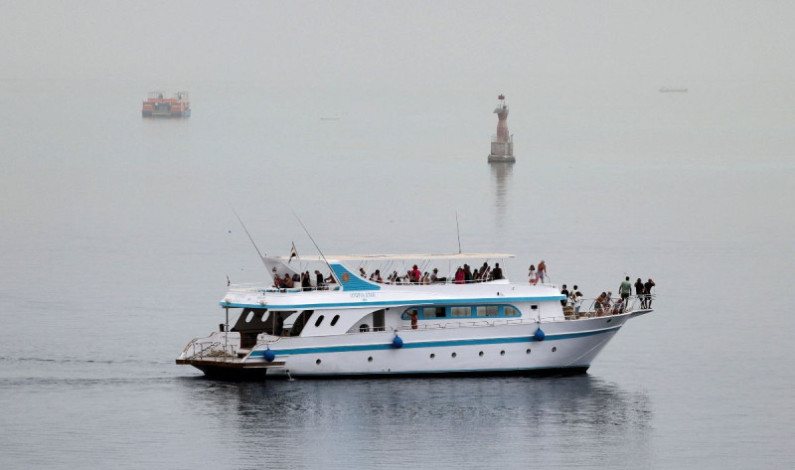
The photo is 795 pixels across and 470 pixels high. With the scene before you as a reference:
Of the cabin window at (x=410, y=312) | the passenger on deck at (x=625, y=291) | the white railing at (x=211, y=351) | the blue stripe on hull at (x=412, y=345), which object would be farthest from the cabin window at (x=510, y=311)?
the white railing at (x=211, y=351)

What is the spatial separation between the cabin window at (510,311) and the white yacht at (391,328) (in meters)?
0.04

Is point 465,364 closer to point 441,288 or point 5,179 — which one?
point 441,288

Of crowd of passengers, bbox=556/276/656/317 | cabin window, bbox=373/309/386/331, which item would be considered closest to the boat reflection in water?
cabin window, bbox=373/309/386/331

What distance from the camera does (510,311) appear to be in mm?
56969

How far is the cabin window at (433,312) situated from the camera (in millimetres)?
56656

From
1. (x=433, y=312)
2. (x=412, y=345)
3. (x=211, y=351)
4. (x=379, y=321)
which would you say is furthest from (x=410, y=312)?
(x=211, y=351)

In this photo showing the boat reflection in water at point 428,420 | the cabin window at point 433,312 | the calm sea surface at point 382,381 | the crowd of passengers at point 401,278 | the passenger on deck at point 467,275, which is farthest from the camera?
the passenger on deck at point 467,275

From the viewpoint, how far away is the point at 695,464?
49.1 metres

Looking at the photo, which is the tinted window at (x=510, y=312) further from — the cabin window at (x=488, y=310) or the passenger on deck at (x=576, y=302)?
the passenger on deck at (x=576, y=302)

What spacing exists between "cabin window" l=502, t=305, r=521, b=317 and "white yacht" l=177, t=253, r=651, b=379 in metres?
0.04

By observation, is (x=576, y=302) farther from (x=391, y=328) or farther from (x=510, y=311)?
(x=391, y=328)

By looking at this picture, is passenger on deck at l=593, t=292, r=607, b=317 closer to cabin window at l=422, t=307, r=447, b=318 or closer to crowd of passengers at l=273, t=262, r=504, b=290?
crowd of passengers at l=273, t=262, r=504, b=290

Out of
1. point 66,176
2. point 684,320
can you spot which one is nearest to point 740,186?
point 66,176

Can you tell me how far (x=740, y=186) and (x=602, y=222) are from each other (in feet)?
171
